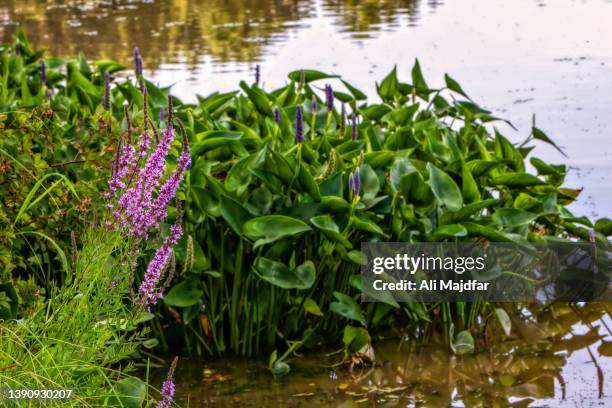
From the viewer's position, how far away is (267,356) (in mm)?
4379

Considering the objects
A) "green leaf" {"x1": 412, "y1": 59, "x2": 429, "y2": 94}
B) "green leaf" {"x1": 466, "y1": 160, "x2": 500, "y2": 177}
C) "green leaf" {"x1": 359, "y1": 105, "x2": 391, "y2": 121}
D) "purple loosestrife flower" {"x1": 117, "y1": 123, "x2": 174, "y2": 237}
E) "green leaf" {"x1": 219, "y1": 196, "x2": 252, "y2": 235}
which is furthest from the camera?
"green leaf" {"x1": 412, "y1": 59, "x2": 429, "y2": 94}

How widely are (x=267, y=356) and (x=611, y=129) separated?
11.4ft

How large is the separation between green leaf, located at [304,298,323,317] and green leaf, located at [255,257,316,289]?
132 millimetres

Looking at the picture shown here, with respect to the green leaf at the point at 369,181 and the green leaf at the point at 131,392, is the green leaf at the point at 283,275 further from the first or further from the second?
the green leaf at the point at 131,392

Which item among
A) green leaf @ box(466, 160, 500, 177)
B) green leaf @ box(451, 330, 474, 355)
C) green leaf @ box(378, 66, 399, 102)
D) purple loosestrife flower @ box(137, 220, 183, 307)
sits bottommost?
green leaf @ box(451, 330, 474, 355)

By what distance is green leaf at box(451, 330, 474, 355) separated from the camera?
435cm

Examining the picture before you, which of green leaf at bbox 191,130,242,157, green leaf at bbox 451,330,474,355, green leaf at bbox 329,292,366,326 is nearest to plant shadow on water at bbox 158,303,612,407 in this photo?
green leaf at bbox 451,330,474,355

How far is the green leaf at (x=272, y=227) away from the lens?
4.06 metres

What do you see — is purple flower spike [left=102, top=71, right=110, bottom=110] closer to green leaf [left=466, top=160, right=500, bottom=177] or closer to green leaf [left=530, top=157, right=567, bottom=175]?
green leaf [left=466, top=160, right=500, bottom=177]

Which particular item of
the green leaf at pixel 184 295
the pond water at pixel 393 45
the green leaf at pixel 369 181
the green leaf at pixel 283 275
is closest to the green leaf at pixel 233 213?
the green leaf at pixel 283 275

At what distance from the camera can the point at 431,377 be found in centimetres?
425

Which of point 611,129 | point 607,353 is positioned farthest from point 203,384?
point 611,129

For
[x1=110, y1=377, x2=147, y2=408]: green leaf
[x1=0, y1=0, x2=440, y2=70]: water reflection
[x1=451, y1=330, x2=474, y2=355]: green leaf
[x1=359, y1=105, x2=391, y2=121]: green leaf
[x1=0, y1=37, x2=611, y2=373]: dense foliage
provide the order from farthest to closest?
[x1=0, y1=0, x2=440, y2=70]: water reflection < [x1=359, y1=105, x2=391, y2=121]: green leaf < [x1=451, y1=330, x2=474, y2=355]: green leaf < [x1=0, y1=37, x2=611, y2=373]: dense foliage < [x1=110, y1=377, x2=147, y2=408]: green leaf

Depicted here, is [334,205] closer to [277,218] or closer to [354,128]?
[277,218]
